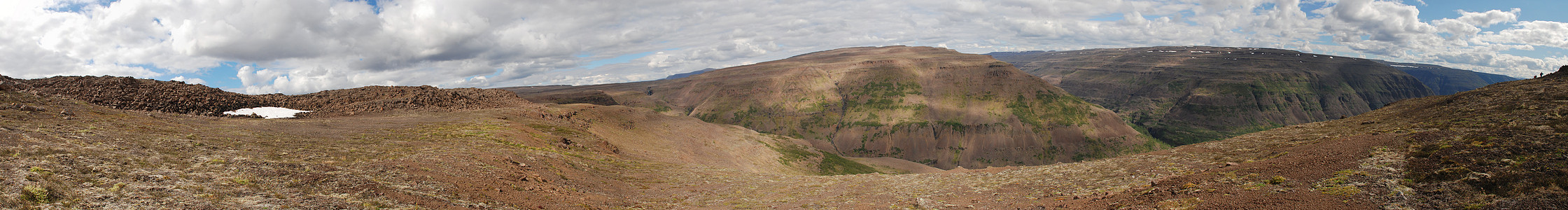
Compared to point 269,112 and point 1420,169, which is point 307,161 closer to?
point 269,112

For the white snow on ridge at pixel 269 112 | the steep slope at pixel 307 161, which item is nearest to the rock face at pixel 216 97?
the steep slope at pixel 307 161

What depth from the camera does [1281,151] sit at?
25.7 m

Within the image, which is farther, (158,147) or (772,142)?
(772,142)

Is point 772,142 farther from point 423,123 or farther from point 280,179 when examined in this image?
point 280,179

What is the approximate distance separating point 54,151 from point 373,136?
1622 centimetres

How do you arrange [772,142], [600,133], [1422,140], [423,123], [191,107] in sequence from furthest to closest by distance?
[772,142]
[600,133]
[423,123]
[191,107]
[1422,140]

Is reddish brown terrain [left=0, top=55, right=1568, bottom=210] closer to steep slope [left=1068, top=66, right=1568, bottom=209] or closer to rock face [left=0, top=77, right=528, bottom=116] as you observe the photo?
steep slope [left=1068, top=66, right=1568, bottom=209]

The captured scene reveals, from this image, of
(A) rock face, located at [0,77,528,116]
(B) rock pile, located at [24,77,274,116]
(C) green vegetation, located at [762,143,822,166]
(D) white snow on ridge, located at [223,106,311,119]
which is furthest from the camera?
(C) green vegetation, located at [762,143,822,166]

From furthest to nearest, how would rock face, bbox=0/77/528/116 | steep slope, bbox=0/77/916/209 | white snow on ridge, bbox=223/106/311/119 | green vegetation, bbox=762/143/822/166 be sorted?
Result: green vegetation, bbox=762/143/822/166, white snow on ridge, bbox=223/106/311/119, rock face, bbox=0/77/528/116, steep slope, bbox=0/77/916/209

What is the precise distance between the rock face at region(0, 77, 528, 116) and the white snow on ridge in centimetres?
64

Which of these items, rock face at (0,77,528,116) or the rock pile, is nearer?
the rock pile

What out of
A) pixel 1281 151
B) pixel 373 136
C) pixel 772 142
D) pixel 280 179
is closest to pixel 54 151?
pixel 280 179

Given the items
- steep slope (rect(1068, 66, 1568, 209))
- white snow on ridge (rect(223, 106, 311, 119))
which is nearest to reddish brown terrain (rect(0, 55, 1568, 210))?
steep slope (rect(1068, 66, 1568, 209))

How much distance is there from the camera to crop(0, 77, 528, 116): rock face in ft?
117
